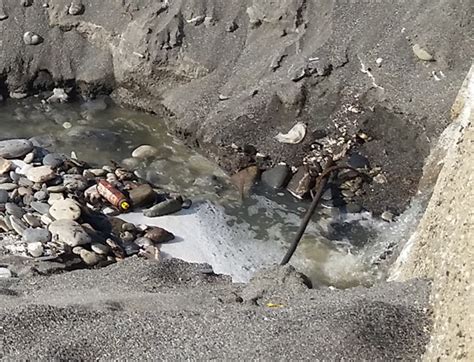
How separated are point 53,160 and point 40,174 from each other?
0.51 m

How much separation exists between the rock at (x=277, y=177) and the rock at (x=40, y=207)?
3.04 m

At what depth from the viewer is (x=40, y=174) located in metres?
9.14

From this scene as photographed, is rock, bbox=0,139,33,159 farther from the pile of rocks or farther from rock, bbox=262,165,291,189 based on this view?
rock, bbox=262,165,291,189

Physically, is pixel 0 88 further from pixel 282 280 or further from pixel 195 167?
pixel 282 280

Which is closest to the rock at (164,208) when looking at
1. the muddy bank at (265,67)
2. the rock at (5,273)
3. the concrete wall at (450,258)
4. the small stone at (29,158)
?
the muddy bank at (265,67)

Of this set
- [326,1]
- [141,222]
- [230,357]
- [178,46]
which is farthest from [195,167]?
[230,357]

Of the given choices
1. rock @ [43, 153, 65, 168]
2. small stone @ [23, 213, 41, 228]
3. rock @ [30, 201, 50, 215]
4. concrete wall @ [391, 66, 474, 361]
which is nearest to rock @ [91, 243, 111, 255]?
small stone @ [23, 213, 41, 228]

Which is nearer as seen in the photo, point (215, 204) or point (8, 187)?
point (8, 187)

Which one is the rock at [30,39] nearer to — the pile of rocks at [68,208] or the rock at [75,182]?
the pile of rocks at [68,208]

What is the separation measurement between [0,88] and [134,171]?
11.1 ft

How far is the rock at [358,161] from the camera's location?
9547mm

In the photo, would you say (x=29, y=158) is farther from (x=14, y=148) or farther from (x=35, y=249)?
(x=35, y=249)

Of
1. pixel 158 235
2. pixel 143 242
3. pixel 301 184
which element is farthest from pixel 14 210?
pixel 301 184

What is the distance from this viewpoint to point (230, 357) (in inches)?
172
